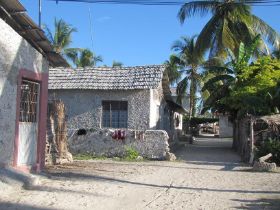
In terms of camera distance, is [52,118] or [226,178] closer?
[226,178]

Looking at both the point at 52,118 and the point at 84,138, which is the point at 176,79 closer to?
the point at 84,138

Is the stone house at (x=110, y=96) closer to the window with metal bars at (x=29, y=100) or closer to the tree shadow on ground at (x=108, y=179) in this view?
the tree shadow on ground at (x=108, y=179)

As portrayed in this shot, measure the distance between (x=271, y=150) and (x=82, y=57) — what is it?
33169 millimetres

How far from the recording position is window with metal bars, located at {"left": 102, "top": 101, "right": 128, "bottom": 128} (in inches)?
835

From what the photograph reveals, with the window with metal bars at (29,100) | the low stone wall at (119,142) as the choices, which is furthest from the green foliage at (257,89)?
the window with metal bars at (29,100)

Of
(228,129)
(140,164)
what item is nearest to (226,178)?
(140,164)

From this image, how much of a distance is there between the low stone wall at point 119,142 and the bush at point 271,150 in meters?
3.69

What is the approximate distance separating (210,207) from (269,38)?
20.6m

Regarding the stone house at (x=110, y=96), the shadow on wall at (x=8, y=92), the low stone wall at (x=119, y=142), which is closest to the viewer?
the shadow on wall at (x=8, y=92)

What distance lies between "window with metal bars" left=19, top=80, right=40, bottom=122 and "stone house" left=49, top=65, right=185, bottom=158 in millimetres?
8275

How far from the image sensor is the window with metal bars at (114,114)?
835 inches

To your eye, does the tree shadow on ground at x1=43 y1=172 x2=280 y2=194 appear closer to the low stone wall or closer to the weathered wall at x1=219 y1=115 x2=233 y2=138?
the low stone wall

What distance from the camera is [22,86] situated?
12.2 metres

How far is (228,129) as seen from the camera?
50.9m
